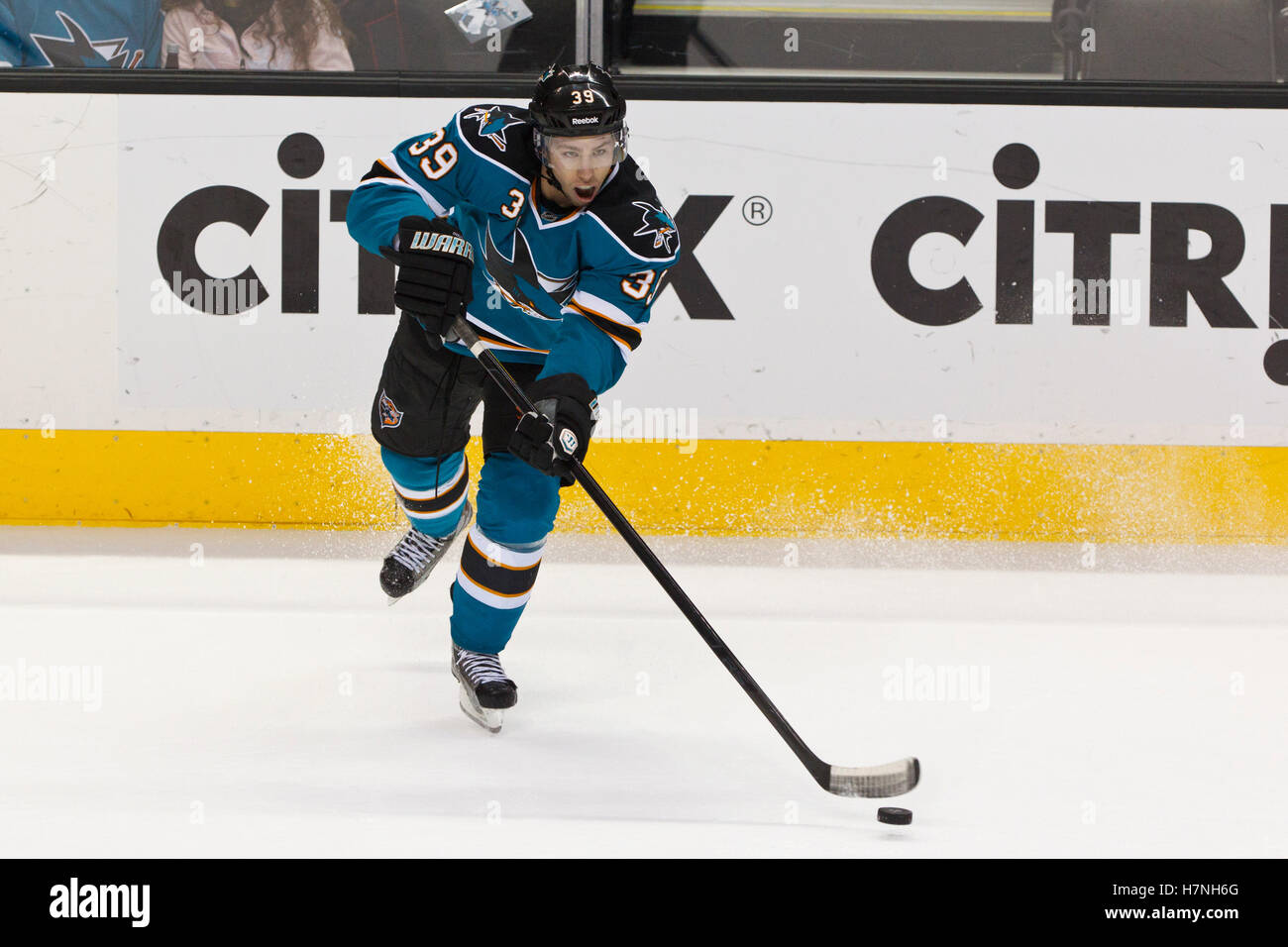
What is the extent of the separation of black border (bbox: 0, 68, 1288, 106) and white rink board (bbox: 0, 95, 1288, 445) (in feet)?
0.12

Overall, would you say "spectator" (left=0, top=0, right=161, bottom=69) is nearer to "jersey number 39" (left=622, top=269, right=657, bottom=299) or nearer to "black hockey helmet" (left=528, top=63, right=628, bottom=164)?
"black hockey helmet" (left=528, top=63, right=628, bottom=164)

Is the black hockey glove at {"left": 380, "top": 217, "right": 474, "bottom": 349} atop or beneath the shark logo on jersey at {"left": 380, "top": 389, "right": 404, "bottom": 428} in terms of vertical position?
atop

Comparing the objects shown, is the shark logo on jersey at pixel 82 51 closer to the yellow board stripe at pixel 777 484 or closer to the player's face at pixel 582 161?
the yellow board stripe at pixel 777 484

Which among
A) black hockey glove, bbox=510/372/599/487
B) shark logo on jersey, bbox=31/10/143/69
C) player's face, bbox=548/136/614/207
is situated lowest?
black hockey glove, bbox=510/372/599/487

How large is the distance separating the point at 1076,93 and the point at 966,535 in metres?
1.38

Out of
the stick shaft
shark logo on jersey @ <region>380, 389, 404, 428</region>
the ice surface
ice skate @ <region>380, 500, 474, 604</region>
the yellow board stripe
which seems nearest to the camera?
the ice surface

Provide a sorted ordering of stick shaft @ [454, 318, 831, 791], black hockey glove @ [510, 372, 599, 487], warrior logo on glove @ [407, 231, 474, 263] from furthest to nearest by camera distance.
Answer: warrior logo on glove @ [407, 231, 474, 263] → black hockey glove @ [510, 372, 599, 487] → stick shaft @ [454, 318, 831, 791]

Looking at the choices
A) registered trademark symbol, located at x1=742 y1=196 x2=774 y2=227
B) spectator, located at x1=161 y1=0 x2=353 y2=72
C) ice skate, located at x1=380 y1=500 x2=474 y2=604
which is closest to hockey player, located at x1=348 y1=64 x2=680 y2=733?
ice skate, located at x1=380 y1=500 x2=474 y2=604

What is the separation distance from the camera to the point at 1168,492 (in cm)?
380

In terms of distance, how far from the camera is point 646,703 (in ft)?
7.50

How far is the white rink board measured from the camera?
3803 millimetres

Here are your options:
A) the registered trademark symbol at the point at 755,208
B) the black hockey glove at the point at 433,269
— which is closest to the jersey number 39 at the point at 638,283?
the black hockey glove at the point at 433,269
